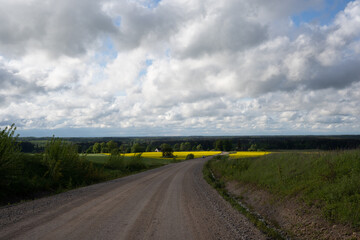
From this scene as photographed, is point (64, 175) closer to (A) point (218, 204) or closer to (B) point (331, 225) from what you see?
(A) point (218, 204)

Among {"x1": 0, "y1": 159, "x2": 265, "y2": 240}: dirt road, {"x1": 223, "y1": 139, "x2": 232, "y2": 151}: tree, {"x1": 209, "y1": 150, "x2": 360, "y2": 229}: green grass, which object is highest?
{"x1": 209, "y1": 150, "x2": 360, "y2": 229}: green grass

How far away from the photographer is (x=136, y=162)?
38.1m

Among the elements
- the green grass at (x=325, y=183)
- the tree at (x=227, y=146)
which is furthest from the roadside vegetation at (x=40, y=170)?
the tree at (x=227, y=146)

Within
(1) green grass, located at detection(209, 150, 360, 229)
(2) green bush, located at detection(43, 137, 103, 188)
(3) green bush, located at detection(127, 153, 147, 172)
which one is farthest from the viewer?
(3) green bush, located at detection(127, 153, 147, 172)

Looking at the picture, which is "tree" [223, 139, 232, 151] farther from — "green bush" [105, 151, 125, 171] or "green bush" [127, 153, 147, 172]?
"green bush" [105, 151, 125, 171]

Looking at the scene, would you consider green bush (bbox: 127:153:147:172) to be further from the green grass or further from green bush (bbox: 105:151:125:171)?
the green grass

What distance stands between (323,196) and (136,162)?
33.4 meters

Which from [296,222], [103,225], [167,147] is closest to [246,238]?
[296,222]

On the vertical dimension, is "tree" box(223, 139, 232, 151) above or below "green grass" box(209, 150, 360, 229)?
below

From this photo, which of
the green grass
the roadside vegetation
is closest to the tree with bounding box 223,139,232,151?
the roadside vegetation

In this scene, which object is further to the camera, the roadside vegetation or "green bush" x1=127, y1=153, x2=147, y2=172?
"green bush" x1=127, y1=153, x2=147, y2=172

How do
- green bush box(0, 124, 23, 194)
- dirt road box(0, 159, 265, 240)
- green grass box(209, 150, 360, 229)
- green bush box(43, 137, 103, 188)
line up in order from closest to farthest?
dirt road box(0, 159, 265, 240) < green grass box(209, 150, 360, 229) < green bush box(0, 124, 23, 194) < green bush box(43, 137, 103, 188)

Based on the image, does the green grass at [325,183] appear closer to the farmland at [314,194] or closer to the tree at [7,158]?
the farmland at [314,194]

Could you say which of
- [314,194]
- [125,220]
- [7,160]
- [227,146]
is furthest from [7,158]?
[227,146]
